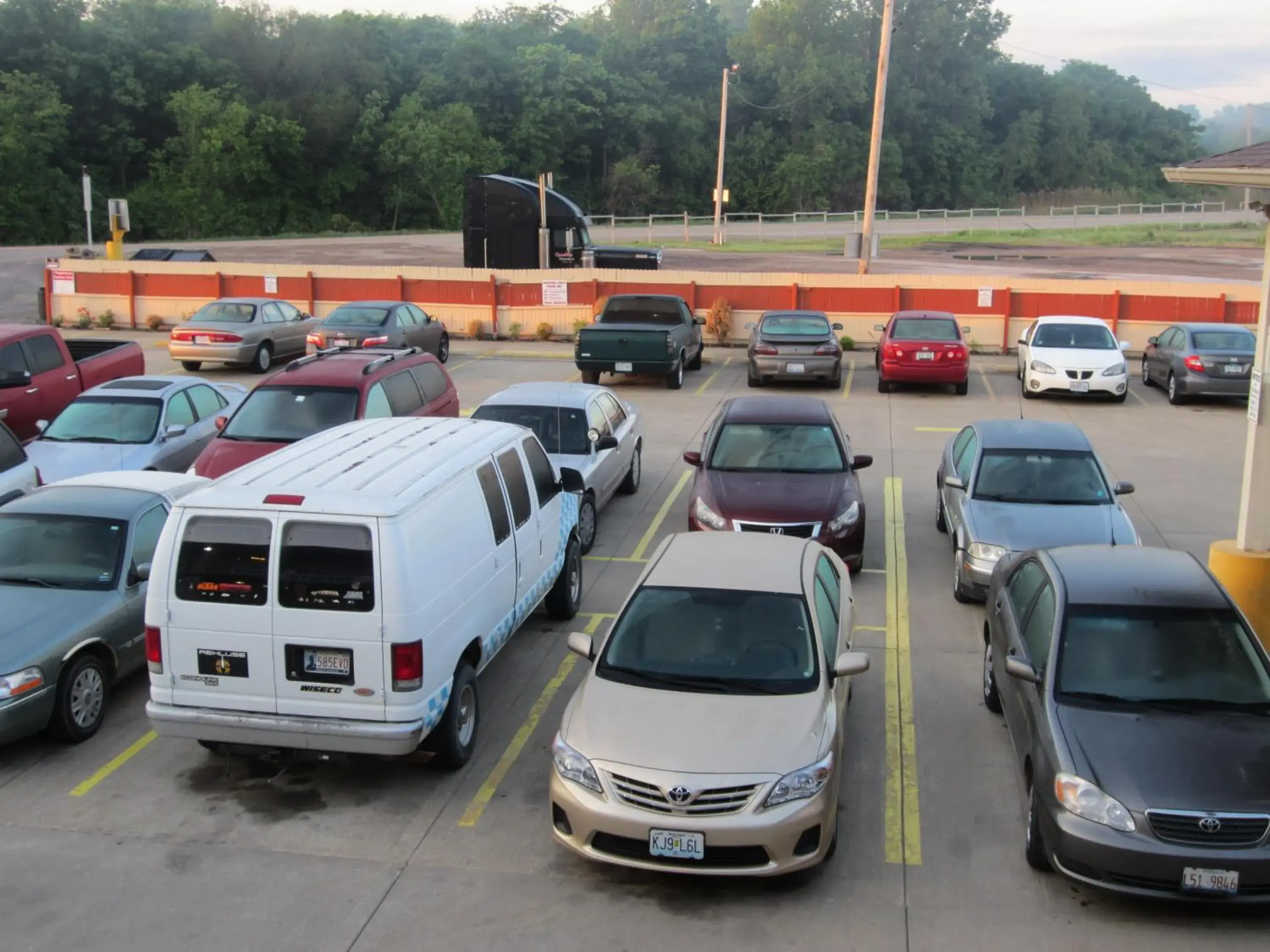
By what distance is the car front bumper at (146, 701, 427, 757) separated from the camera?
739 centimetres

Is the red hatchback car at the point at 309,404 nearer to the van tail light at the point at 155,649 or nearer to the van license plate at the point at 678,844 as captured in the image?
the van tail light at the point at 155,649

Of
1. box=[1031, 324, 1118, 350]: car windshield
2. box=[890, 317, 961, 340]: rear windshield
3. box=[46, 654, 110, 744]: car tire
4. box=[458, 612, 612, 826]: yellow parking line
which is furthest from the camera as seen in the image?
box=[890, 317, 961, 340]: rear windshield

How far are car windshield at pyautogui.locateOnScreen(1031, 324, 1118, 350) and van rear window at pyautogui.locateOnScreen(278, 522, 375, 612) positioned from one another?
18.0 m

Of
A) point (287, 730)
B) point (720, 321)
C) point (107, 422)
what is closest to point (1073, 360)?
point (720, 321)

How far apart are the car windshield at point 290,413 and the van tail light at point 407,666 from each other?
604 centimetres

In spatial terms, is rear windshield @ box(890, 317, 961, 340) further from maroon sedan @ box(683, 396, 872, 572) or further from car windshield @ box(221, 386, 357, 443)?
car windshield @ box(221, 386, 357, 443)

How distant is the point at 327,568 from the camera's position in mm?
7355

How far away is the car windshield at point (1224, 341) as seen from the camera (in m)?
21.9

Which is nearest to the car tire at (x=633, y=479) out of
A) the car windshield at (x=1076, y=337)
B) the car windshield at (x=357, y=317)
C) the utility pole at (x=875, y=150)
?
the car windshield at (x=357, y=317)

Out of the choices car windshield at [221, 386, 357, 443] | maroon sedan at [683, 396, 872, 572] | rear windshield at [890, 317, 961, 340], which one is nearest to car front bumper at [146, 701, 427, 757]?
maroon sedan at [683, 396, 872, 572]

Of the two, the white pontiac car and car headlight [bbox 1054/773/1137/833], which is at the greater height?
the white pontiac car

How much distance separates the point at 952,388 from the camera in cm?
2372

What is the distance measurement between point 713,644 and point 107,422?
387 inches

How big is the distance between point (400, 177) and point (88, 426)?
68.3 m
